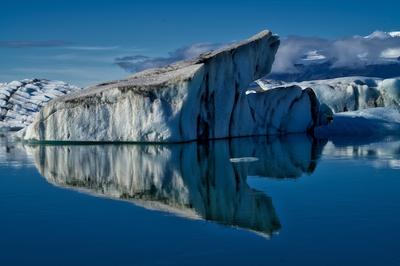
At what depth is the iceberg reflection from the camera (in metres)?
7.49

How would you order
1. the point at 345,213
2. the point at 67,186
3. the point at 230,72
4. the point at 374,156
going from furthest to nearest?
the point at 230,72 → the point at 374,156 → the point at 67,186 → the point at 345,213

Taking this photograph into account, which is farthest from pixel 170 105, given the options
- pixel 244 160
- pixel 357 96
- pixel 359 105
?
pixel 357 96

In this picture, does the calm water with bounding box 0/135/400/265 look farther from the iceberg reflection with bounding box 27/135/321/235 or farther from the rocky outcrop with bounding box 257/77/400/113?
the rocky outcrop with bounding box 257/77/400/113

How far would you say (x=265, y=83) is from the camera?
36.9m

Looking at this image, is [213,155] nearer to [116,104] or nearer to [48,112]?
[116,104]

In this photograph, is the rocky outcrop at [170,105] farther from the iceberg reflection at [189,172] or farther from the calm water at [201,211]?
the calm water at [201,211]

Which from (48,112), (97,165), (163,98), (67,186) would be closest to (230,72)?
(163,98)

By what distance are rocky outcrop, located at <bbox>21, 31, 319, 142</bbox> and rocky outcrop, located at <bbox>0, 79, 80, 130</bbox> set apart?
39.4ft

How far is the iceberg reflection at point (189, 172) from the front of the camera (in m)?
7.49

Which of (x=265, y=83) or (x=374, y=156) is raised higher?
(x=265, y=83)

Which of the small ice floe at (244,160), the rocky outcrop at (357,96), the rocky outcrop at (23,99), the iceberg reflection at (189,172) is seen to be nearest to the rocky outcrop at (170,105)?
the iceberg reflection at (189,172)

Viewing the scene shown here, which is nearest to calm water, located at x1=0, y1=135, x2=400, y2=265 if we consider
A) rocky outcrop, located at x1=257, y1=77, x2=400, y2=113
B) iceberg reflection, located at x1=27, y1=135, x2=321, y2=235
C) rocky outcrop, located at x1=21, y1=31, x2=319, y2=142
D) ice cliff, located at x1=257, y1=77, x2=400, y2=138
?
iceberg reflection, located at x1=27, y1=135, x2=321, y2=235

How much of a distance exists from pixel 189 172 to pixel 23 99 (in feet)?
83.4

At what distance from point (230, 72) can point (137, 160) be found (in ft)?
22.7
